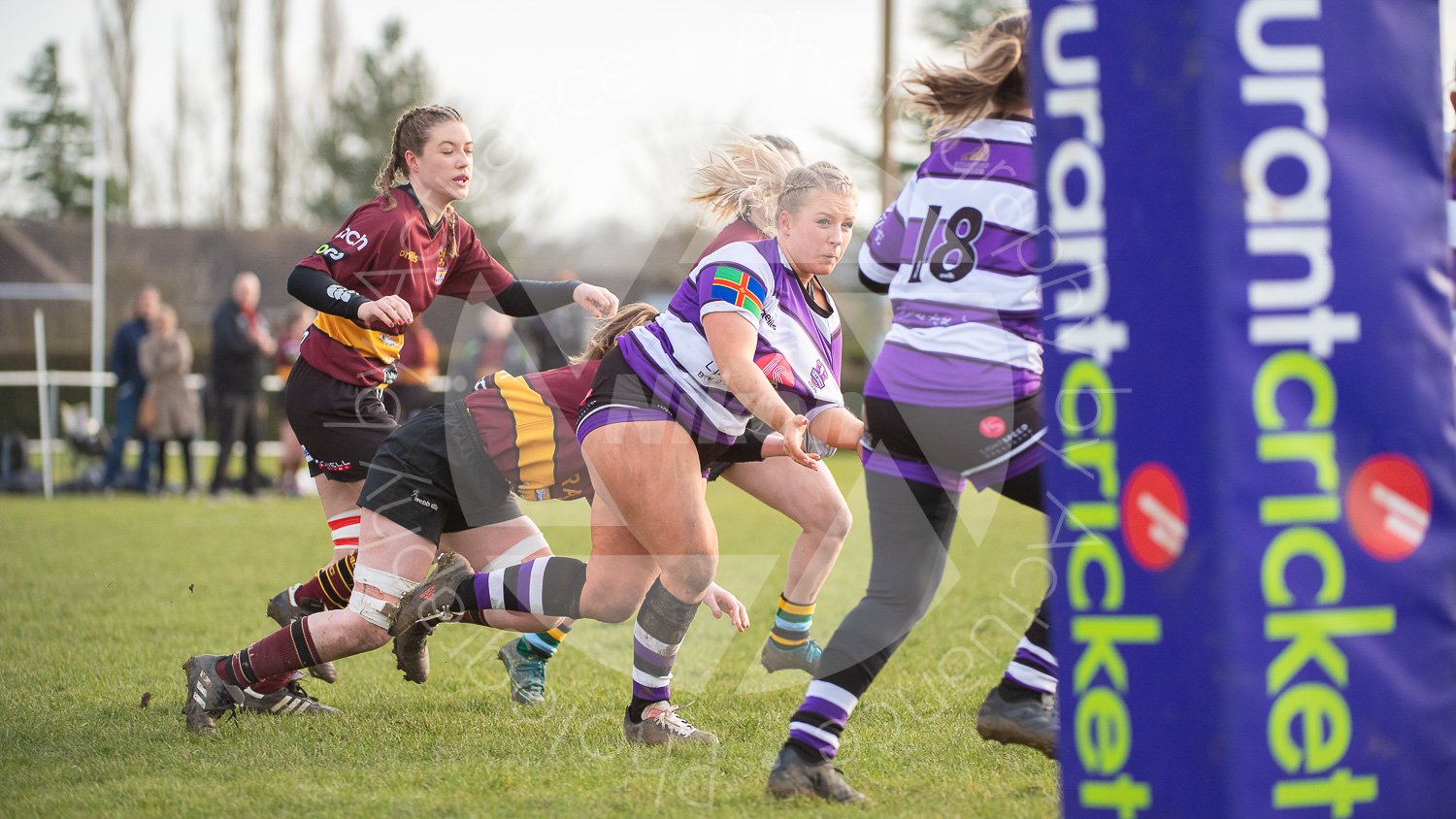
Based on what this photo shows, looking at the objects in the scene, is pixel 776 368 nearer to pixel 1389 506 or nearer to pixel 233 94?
pixel 1389 506

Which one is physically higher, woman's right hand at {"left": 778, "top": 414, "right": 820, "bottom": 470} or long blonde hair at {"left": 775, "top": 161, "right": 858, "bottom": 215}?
long blonde hair at {"left": 775, "top": 161, "right": 858, "bottom": 215}

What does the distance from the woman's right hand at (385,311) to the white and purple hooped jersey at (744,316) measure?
0.78 m

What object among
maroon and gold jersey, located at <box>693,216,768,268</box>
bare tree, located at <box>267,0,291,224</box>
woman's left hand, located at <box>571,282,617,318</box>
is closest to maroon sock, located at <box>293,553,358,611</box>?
woman's left hand, located at <box>571,282,617,318</box>

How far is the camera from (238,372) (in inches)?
500

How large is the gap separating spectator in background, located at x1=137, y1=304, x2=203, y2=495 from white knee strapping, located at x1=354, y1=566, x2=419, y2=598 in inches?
395

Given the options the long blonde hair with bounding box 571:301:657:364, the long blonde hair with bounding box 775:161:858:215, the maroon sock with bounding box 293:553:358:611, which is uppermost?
the long blonde hair with bounding box 775:161:858:215

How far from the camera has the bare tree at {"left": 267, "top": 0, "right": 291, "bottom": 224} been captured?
3578cm

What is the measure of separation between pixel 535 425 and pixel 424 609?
2.02 ft

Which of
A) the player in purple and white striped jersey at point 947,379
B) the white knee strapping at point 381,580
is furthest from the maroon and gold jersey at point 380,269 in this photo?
the player in purple and white striped jersey at point 947,379

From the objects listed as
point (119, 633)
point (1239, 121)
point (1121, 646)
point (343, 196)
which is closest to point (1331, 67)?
point (1239, 121)

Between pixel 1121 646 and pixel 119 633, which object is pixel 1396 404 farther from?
pixel 119 633

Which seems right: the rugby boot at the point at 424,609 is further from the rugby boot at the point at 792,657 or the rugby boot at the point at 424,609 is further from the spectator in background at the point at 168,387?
the spectator in background at the point at 168,387

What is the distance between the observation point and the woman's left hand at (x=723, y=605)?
3.86 metres

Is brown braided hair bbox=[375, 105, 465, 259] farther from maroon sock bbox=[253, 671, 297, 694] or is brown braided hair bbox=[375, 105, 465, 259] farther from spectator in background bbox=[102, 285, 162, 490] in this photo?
spectator in background bbox=[102, 285, 162, 490]
